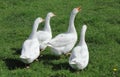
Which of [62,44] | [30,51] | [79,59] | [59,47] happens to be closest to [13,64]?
[30,51]

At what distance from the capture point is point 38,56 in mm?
10562

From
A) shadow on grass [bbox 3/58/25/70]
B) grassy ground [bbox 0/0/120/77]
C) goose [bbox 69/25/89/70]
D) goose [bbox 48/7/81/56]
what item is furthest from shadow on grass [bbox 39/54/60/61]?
goose [bbox 69/25/89/70]

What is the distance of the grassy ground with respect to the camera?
9.64 metres

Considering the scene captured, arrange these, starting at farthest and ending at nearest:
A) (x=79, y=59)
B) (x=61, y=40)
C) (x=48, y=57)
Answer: (x=48, y=57)
(x=61, y=40)
(x=79, y=59)

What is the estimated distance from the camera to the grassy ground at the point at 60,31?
964 centimetres

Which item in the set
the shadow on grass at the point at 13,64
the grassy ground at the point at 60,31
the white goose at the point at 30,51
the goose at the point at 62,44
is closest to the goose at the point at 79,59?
the grassy ground at the point at 60,31

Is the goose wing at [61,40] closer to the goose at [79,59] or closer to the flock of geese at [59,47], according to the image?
the flock of geese at [59,47]

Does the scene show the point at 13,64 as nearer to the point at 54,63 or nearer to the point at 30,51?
the point at 30,51

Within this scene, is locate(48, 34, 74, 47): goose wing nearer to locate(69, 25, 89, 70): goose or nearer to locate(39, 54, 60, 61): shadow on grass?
locate(39, 54, 60, 61): shadow on grass

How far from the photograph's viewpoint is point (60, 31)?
13023 millimetres

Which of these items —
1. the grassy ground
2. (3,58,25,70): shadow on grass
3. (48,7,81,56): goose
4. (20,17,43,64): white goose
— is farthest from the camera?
(48,7,81,56): goose

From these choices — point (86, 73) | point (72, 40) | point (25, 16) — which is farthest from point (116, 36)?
point (25, 16)

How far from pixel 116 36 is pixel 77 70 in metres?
3.04

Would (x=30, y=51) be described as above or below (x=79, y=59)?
above
